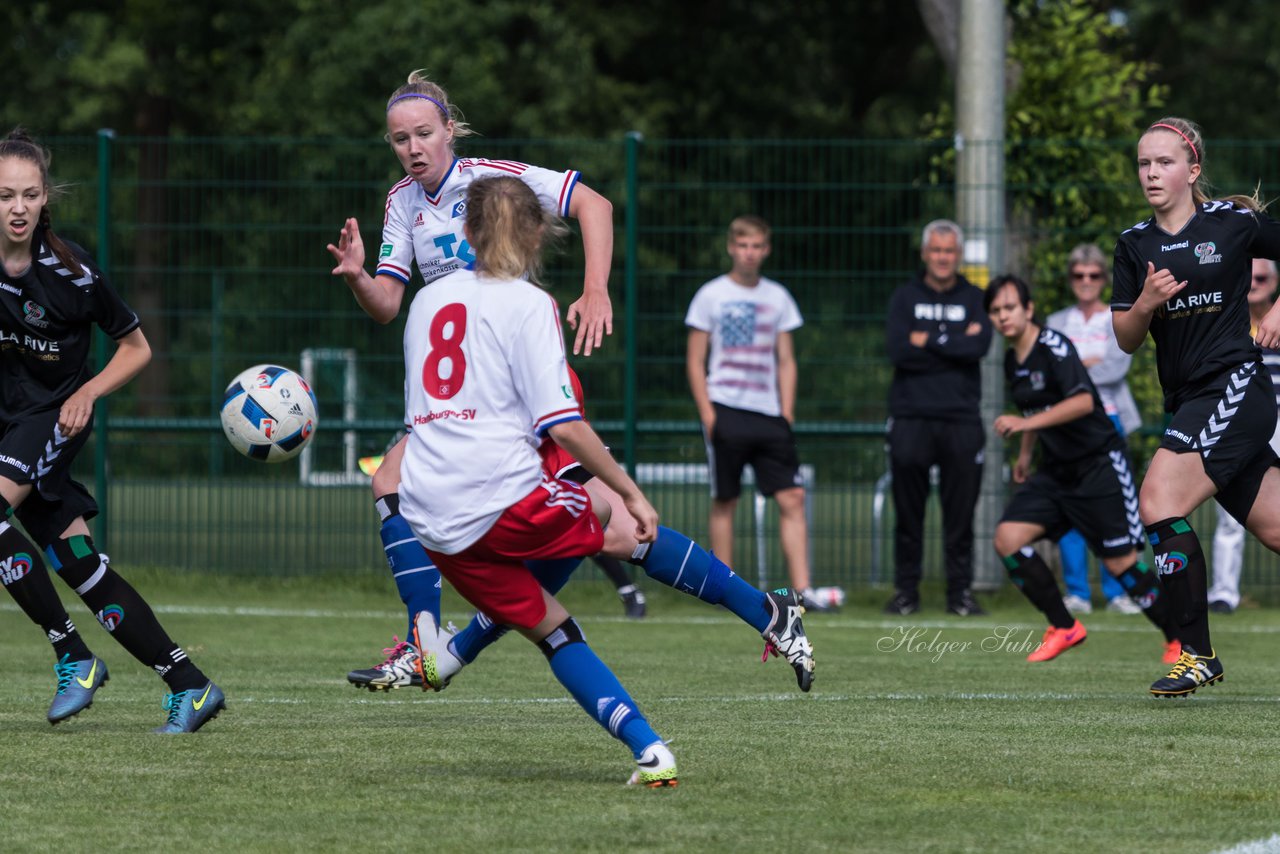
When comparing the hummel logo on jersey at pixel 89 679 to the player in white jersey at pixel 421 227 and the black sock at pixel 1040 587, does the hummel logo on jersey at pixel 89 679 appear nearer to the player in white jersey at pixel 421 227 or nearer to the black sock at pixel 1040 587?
the player in white jersey at pixel 421 227

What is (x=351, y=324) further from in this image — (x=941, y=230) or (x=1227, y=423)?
(x=1227, y=423)

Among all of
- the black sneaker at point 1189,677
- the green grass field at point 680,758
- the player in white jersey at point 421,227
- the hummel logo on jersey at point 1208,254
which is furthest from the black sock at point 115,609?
the hummel logo on jersey at point 1208,254

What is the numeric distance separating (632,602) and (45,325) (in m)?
5.38

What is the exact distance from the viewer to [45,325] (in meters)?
6.20

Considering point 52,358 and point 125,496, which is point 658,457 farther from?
point 52,358

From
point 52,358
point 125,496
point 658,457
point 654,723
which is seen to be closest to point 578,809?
point 654,723

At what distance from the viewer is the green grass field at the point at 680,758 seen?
4.52m

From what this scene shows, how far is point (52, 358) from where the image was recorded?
20.5ft

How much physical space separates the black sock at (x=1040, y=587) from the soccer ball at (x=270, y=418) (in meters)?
3.49

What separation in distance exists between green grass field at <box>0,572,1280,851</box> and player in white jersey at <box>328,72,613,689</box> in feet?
1.60

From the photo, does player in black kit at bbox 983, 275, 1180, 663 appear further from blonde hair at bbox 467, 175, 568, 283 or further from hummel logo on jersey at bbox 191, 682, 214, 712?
blonde hair at bbox 467, 175, 568, 283

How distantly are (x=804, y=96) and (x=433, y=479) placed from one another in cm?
2693

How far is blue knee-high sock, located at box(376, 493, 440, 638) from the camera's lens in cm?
645

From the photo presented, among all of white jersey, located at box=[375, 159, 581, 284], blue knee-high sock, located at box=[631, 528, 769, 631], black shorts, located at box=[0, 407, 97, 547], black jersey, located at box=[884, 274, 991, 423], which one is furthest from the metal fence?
blue knee-high sock, located at box=[631, 528, 769, 631]
